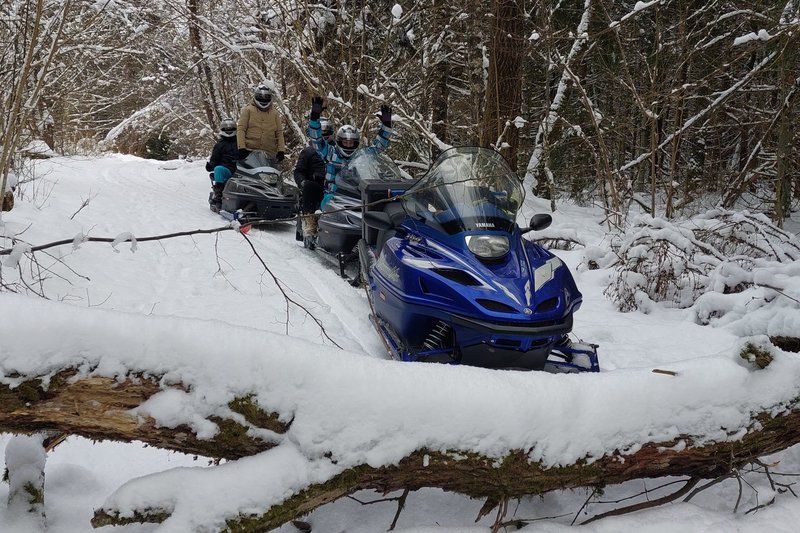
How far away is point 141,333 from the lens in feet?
6.00

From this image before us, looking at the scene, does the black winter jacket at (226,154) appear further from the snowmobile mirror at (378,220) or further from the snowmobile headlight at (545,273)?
the snowmobile headlight at (545,273)

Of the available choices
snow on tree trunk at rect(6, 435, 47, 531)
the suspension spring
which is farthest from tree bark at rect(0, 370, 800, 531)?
the suspension spring

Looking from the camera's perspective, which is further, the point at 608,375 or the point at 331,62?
the point at 331,62

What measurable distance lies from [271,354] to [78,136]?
63.7 feet

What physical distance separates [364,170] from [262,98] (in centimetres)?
328

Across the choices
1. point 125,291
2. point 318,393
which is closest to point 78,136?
point 125,291

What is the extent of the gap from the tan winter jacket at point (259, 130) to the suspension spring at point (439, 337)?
20.4 feet

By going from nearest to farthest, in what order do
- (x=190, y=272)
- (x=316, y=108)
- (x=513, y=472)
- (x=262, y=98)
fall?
(x=513, y=472) < (x=190, y=272) < (x=316, y=108) < (x=262, y=98)

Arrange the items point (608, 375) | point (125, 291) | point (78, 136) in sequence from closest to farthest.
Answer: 1. point (608, 375)
2. point (125, 291)
3. point (78, 136)

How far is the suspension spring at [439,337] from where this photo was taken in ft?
11.6

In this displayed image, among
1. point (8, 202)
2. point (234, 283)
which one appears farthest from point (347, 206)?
point (8, 202)

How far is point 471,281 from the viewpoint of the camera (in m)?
3.37

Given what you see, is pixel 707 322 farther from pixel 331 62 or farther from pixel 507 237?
pixel 331 62

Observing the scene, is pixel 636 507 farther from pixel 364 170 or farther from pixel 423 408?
pixel 364 170
